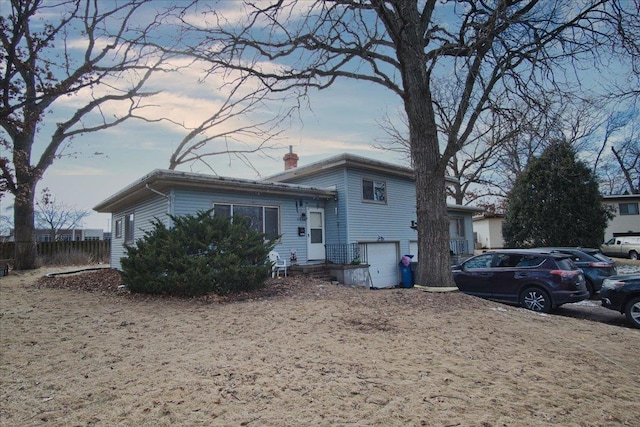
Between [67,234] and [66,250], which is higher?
[67,234]

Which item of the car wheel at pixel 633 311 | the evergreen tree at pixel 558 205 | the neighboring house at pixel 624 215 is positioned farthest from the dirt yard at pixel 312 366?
the neighboring house at pixel 624 215

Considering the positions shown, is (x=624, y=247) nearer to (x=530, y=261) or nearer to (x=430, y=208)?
(x=530, y=261)

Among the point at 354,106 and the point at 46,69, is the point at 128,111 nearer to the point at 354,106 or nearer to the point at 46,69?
the point at 46,69

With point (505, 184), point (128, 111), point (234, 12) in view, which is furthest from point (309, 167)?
point (505, 184)

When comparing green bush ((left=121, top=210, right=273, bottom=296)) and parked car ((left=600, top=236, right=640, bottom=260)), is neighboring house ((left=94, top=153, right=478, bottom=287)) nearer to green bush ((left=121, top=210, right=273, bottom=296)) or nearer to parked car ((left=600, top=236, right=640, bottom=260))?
green bush ((left=121, top=210, right=273, bottom=296))

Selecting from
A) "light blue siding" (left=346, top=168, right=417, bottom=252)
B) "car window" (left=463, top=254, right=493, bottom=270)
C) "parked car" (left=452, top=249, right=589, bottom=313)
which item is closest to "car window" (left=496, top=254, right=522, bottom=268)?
"parked car" (left=452, top=249, right=589, bottom=313)

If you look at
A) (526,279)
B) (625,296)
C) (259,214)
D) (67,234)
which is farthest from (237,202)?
(67,234)

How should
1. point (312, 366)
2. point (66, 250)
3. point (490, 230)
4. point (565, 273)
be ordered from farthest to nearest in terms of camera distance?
point (490, 230) < point (66, 250) < point (565, 273) < point (312, 366)

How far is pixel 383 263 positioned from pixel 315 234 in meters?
3.26

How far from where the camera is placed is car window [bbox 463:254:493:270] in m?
10.0

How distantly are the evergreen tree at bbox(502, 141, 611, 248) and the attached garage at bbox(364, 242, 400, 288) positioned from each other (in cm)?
788

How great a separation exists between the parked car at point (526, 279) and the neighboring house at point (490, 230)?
25.1m

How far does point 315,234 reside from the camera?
568 inches

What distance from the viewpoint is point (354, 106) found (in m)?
12.5
